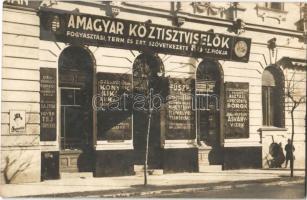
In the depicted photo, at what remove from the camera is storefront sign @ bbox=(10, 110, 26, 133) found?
8.91 metres

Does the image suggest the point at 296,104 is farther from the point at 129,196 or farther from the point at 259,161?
the point at 129,196

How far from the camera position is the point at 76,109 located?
32.0 ft

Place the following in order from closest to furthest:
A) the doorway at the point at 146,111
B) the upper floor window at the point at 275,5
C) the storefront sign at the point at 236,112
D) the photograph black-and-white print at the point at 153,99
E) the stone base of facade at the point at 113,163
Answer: the photograph black-and-white print at the point at 153,99
the doorway at the point at 146,111
the stone base of facade at the point at 113,163
the upper floor window at the point at 275,5
the storefront sign at the point at 236,112

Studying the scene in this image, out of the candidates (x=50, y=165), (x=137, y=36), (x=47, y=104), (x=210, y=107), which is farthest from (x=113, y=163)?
(x=137, y=36)

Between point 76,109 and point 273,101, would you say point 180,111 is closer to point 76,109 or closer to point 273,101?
point 76,109

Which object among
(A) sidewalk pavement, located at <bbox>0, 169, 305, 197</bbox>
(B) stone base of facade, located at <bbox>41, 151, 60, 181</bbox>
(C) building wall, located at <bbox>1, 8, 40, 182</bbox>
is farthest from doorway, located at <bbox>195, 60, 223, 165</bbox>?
(C) building wall, located at <bbox>1, 8, 40, 182</bbox>

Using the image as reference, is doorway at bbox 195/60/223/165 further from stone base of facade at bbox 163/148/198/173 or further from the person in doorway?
the person in doorway

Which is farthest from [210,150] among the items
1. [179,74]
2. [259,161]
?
[179,74]

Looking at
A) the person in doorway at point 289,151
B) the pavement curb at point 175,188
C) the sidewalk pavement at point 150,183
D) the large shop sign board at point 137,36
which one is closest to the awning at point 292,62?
the large shop sign board at point 137,36

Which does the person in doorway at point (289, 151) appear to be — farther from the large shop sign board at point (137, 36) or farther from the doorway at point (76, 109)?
the doorway at point (76, 109)

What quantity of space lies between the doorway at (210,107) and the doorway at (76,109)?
8.23 ft

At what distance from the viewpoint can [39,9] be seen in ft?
30.9

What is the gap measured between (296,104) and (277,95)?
0.90 m

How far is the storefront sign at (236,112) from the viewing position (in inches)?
443
